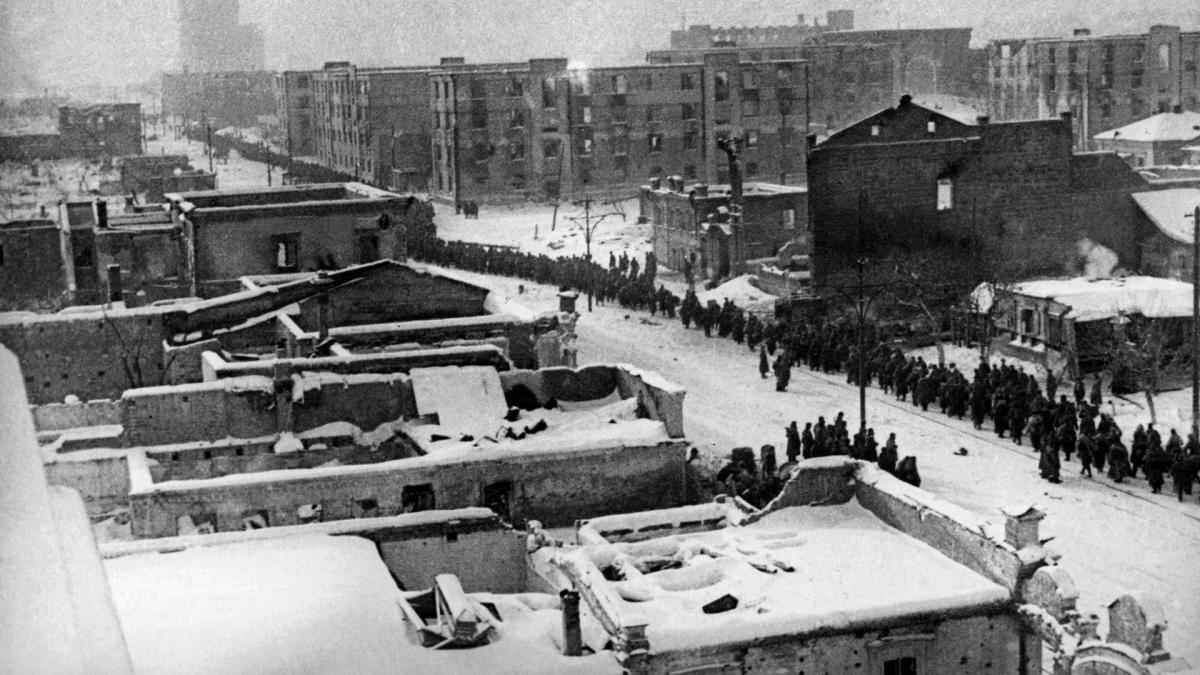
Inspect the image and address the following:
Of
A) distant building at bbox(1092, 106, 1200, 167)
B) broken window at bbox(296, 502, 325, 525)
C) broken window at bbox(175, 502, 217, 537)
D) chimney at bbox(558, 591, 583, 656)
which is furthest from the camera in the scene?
distant building at bbox(1092, 106, 1200, 167)

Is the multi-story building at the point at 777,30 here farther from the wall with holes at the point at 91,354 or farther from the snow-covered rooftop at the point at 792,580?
the snow-covered rooftop at the point at 792,580

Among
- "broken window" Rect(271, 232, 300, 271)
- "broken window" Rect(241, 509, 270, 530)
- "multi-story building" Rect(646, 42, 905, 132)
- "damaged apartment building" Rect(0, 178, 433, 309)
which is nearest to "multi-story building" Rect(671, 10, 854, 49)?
"multi-story building" Rect(646, 42, 905, 132)

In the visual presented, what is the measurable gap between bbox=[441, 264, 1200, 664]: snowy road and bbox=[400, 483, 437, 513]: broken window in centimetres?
722

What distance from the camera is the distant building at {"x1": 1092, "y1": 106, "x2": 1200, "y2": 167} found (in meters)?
51.4

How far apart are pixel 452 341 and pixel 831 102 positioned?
159 ft

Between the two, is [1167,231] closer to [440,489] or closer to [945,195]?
[945,195]

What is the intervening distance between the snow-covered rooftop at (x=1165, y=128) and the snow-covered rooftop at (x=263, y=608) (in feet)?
145

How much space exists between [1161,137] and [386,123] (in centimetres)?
3373

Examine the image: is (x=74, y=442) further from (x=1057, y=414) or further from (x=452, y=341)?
(x=1057, y=414)

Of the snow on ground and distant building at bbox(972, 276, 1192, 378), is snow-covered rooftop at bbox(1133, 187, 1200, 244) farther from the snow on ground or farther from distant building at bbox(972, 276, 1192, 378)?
the snow on ground

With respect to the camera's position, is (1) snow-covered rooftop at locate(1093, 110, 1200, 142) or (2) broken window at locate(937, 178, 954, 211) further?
(1) snow-covered rooftop at locate(1093, 110, 1200, 142)

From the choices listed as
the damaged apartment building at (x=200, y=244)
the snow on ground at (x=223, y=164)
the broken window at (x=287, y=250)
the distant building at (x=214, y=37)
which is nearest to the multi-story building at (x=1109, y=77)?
the damaged apartment building at (x=200, y=244)

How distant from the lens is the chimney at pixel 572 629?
12.7 m

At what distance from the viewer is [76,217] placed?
38.2 m
